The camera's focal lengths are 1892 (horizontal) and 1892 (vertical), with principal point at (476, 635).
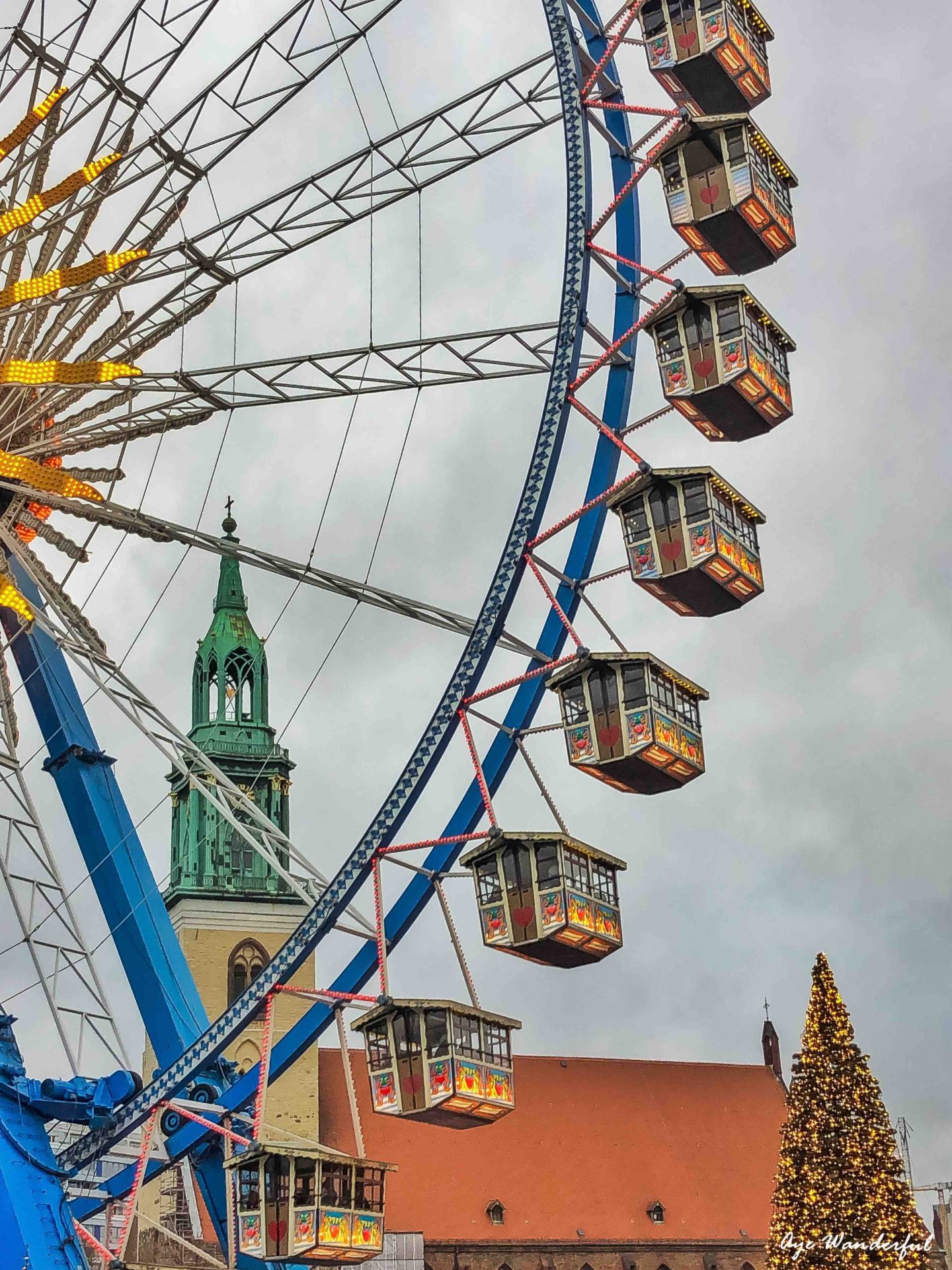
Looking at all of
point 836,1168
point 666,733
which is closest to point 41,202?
point 666,733

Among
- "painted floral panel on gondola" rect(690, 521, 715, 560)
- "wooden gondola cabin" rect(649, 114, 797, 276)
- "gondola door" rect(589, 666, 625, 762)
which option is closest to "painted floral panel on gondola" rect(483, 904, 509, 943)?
"gondola door" rect(589, 666, 625, 762)

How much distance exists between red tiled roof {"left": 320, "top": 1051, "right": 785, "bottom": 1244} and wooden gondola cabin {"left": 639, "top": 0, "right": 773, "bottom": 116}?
36.3 meters

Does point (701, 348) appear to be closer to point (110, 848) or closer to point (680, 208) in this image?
point (680, 208)

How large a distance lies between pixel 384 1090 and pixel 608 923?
9.35ft

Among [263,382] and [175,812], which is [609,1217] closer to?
[175,812]

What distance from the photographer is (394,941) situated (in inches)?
790

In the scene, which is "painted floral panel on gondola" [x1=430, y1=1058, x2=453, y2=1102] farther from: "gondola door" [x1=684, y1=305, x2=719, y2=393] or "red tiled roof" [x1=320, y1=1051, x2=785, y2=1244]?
"red tiled roof" [x1=320, y1=1051, x2=785, y2=1244]

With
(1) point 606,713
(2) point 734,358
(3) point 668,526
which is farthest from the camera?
(2) point 734,358

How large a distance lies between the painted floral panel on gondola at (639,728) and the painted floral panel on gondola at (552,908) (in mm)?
1741

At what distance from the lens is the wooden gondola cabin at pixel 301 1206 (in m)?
18.5

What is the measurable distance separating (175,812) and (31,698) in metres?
33.4

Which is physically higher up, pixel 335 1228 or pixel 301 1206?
pixel 301 1206

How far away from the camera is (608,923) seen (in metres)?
19.6

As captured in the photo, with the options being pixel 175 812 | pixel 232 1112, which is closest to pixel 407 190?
pixel 232 1112
